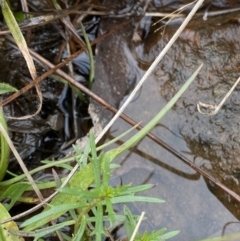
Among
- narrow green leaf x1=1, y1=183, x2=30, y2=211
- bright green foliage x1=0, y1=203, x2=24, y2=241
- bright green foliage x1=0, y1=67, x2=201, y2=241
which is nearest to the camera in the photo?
bright green foliage x1=0, y1=67, x2=201, y2=241

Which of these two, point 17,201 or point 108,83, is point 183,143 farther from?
point 17,201

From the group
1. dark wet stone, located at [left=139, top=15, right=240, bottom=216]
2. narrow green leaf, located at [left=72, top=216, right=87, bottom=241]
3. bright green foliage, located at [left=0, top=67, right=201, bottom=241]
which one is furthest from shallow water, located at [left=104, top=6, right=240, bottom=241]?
narrow green leaf, located at [left=72, top=216, right=87, bottom=241]

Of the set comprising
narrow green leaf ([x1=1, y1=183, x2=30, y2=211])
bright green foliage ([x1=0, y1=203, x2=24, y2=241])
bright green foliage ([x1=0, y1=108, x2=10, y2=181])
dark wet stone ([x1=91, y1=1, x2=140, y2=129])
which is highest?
dark wet stone ([x1=91, y1=1, x2=140, y2=129])

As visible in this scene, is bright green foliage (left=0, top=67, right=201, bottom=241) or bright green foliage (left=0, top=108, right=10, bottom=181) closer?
bright green foliage (left=0, top=67, right=201, bottom=241)

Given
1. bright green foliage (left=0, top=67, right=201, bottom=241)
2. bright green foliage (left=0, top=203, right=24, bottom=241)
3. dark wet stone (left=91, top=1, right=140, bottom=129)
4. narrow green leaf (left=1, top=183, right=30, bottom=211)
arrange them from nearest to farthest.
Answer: bright green foliage (left=0, top=67, right=201, bottom=241), bright green foliage (left=0, top=203, right=24, bottom=241), narrow green leaf (left=1, top=183, right=30, bottom=211), dark wet stone (left=91, top=1, right=140, bottom=129)

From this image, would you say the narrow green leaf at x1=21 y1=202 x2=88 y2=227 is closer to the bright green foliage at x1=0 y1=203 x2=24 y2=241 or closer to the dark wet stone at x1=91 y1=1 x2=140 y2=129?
the bright green foliage at x1=0 y1=203 x2=24 y2=241

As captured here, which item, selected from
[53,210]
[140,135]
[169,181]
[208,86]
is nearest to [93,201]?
[53,210]

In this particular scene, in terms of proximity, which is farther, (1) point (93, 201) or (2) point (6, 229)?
(2) point (6, 229)

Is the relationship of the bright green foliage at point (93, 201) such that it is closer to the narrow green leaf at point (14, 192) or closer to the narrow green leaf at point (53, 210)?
the narrow green leaf at point (53, 210)

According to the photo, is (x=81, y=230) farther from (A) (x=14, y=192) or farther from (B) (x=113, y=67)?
(B) (x=113, y=67)

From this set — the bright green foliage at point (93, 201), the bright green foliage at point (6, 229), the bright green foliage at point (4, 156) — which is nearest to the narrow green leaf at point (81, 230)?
the bright green foliage at point (93, 201)

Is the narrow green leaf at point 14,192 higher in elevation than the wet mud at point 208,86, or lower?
lower

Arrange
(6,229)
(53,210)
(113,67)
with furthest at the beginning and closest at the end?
1. (113,67)
2. (6,229)
3. (53,210)
